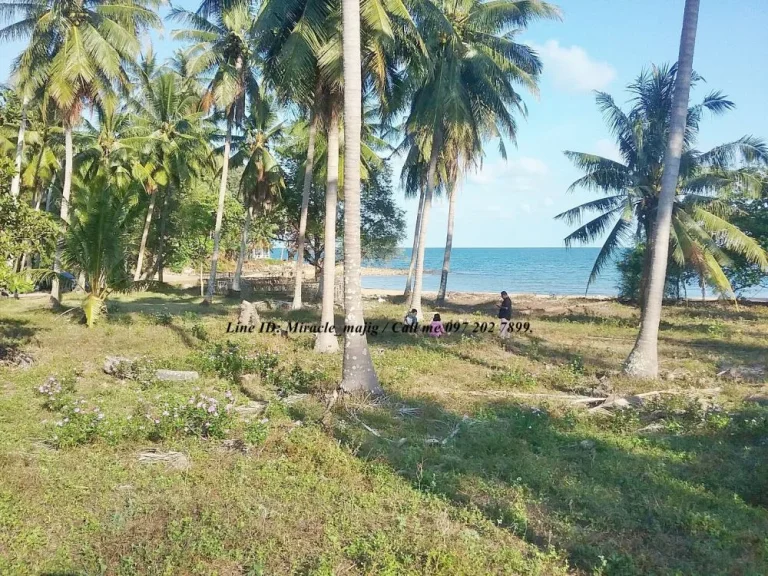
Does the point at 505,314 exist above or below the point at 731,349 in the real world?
above

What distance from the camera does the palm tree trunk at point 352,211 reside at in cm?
895

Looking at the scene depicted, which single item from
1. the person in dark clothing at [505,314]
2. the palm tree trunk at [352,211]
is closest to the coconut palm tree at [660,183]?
the person in dark clothing at [505,314]

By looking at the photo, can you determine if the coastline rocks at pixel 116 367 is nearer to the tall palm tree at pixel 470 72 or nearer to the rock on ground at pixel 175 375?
the rock on ground at pixel 175 375

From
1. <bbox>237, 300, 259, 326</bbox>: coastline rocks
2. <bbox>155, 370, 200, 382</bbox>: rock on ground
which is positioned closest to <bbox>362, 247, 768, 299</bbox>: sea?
<bbox>237, 300, 259, 326</bbox>: coastline rocks

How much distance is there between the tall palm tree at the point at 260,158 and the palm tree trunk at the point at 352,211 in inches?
667

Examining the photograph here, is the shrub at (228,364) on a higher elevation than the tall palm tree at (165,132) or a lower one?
lower

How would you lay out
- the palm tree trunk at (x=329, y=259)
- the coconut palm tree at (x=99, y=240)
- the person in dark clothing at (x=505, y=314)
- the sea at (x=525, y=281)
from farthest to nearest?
the sea at (x=525, y=281) < the person in dark clothing at (x=505, y=314) < the coconut palm tree at (x=99, y=240) < the palm tree trunk at (x=329, y=259)

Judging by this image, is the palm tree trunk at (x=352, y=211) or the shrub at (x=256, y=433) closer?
the shrub at (x=256, y=433)

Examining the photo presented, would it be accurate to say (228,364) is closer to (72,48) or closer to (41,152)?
(72,48)

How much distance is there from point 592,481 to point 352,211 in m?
5.48

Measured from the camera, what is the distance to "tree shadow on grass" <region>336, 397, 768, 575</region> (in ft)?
15.4

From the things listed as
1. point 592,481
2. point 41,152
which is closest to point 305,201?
point 41,152

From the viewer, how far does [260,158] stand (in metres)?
26.2

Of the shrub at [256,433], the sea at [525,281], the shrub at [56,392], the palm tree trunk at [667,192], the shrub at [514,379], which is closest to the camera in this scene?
the shrub at [256,433]
